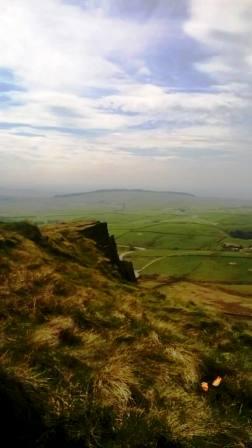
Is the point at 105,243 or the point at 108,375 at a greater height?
the point at 108,375

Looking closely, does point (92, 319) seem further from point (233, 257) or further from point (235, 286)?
point (233, 257)

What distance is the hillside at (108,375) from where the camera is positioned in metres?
7.75

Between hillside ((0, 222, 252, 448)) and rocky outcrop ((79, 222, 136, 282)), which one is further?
rocky outcrop ((79, 222, 136, 282))

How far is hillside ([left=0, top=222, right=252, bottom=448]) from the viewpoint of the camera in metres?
7.75

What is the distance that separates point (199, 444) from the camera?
8039 mm

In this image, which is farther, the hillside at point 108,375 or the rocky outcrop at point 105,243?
the rocky outcrop at point 105,243

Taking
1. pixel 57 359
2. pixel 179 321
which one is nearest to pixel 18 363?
→ pixel 57 359

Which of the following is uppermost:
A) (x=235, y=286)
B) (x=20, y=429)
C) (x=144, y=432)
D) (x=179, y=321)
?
(x=20, y=429)

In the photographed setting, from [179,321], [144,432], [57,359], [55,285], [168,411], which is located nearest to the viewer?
[144,432]

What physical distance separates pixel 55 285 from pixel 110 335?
215 inches

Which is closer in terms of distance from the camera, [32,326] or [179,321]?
[32,326]

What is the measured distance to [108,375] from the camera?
9.52 meters

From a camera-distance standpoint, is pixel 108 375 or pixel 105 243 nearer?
pixel 108 375

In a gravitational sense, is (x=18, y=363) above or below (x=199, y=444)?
above
